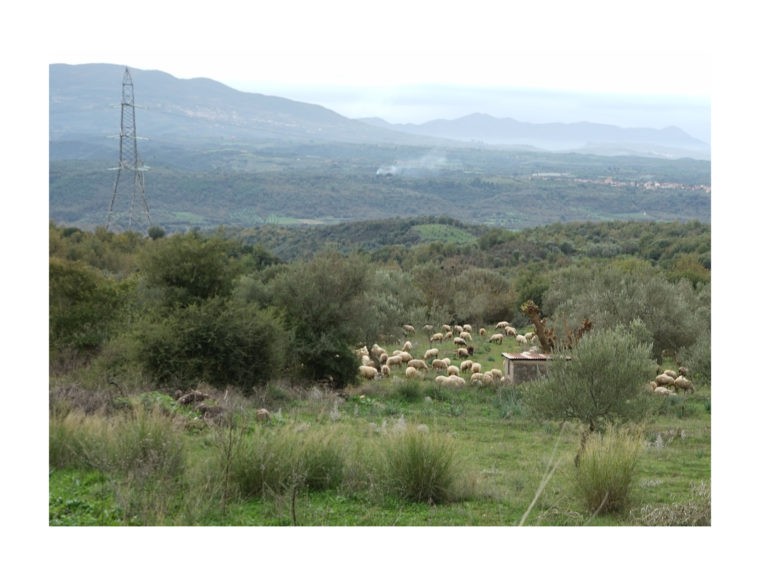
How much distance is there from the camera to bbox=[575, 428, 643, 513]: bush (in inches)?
344

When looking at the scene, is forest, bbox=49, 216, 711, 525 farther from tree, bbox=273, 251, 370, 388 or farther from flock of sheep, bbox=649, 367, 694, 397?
flock of sheep, bbox=649, 367, 694, 397

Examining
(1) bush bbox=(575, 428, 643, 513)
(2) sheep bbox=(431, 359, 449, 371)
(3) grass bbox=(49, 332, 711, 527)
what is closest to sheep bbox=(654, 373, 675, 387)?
(2) sheep bbox=(431, 359, 449, 371)

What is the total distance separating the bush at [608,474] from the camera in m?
8.75

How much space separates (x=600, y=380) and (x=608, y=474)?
9.75 feet

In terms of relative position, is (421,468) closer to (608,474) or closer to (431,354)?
(608,474)

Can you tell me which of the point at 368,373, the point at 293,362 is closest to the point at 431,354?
the point at 368,373

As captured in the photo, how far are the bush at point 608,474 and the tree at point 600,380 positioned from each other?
2612mm

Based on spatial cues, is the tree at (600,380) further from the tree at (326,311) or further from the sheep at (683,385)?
the sheep at (683,385)

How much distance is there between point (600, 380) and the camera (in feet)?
38.1

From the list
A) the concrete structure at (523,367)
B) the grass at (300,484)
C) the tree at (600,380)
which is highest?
the tree at (600,380)

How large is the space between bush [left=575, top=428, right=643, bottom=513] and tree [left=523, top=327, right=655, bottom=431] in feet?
8.57

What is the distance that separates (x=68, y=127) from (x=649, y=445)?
13217 centimetres

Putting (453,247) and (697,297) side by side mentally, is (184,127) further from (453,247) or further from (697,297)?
(697,297)

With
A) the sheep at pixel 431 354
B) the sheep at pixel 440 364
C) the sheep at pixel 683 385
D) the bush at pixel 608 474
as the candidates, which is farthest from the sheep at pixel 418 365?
the bush at pixel 608 474
